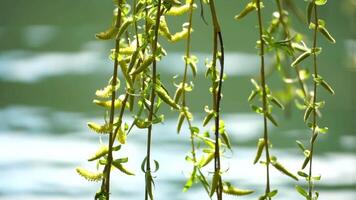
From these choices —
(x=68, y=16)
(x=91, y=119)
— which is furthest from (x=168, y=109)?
(x=68, y=16)

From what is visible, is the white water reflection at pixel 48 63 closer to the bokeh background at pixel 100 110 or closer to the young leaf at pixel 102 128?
the bokeh background at pixel 100 110

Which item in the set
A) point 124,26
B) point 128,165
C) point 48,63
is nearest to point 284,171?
point 124,26

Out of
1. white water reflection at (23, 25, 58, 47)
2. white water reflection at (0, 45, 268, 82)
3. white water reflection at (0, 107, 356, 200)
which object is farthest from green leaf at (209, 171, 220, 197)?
white water reflection at (23, 25, 58, 47)

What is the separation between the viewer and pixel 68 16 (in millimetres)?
2678


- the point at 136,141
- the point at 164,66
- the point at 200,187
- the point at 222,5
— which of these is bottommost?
the point at 200,187

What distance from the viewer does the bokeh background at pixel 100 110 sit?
5.66 feet

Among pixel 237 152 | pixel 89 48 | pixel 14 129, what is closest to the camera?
pixel 237 152

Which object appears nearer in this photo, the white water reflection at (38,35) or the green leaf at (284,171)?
the green leaf at (284,171)

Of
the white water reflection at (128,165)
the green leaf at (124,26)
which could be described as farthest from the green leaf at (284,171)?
the white water reflection at (128,165)

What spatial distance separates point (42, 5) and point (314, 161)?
47.5 inches

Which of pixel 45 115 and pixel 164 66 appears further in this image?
pixel 164 66

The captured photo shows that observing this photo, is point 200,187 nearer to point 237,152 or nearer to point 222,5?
point 237,152

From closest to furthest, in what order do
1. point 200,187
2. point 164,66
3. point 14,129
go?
1. point 200,187
2. point 14,129
3. point 164,66

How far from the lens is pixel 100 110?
6.93 feet
